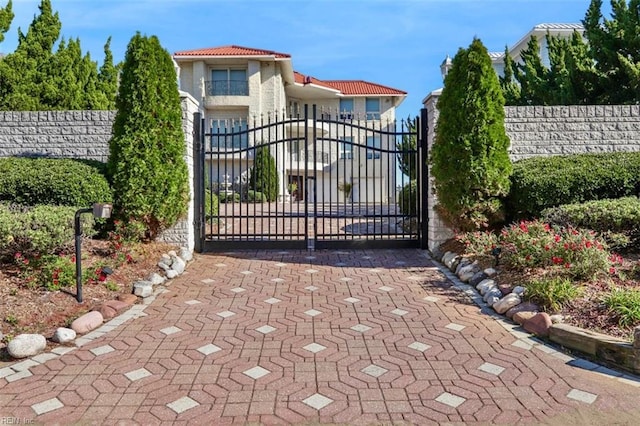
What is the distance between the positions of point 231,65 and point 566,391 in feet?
85.5

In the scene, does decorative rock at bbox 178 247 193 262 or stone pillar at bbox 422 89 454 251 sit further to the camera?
stone pillar at bbox 422 89 454 251

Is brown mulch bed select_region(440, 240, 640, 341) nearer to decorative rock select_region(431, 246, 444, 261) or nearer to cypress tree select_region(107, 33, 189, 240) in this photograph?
decorative rock select_region(431, 246, 444, 261)

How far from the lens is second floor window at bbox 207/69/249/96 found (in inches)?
1022

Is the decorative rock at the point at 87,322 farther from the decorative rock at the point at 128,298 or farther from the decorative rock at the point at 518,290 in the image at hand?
the decorative rock at the point at 518,290

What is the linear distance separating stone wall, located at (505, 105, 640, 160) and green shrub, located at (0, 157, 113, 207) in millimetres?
7384

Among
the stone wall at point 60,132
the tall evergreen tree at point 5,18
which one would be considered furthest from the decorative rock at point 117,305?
the tall evergreen tree at point 5,18

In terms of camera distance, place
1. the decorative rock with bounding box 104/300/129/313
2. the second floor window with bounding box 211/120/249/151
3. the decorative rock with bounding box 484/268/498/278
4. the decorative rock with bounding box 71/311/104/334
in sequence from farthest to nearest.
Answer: the second floor window with bounding box 211/120/249/151 < the decorative rock with bounding box 484/268/498/278 < the decorative rock with bounding box 104/300/129/313 < the decorative rock with bounding box 71/311/104/334

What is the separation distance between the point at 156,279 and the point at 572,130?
7.81 metres

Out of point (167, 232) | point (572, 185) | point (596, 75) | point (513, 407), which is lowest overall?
point (513, 407)

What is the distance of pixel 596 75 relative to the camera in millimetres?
11367

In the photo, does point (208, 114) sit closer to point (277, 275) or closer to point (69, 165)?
point (69, 165)

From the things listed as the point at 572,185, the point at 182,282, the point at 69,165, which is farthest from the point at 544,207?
the point at 69,165

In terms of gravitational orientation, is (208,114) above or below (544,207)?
above

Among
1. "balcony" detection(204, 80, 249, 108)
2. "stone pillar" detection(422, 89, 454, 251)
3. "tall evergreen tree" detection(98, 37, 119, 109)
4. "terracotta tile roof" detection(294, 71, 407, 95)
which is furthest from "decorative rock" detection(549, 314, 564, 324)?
"terracotta tile roof" detection(294, 71, 407, 95)
